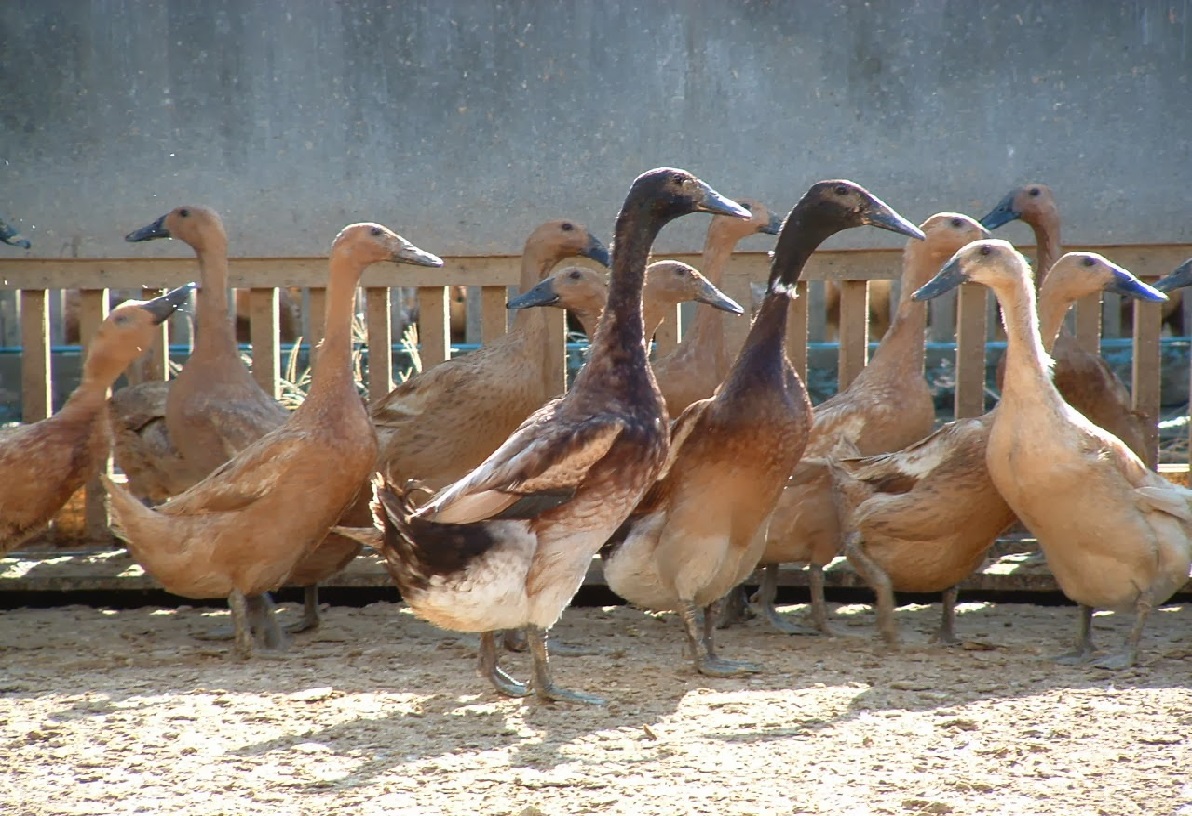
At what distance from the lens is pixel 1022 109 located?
25.5ft

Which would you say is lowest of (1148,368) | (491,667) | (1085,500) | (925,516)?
(491,667)

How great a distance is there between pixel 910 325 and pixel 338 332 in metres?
2.53

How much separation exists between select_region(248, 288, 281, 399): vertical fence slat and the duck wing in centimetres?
313

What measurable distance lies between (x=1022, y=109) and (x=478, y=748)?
5.14 metres

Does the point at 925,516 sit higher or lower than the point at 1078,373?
lower

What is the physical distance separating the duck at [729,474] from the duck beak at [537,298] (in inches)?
36.2

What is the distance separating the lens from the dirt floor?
3732 millimetres

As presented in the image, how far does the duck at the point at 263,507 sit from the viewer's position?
557 centimetres

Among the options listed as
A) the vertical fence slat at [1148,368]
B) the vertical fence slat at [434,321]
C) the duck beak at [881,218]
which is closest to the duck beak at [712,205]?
the duck beak at [881,218]

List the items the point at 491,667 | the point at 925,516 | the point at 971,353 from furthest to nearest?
the point at 971,353
the point at 925,516
the point at 491,667

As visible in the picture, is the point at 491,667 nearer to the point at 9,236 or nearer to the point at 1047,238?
the point at 9,236

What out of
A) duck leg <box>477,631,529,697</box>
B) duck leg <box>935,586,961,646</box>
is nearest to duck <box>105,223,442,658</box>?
duck leg <box>477,631,529,697</box>

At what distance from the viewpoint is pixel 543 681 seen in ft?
15.8

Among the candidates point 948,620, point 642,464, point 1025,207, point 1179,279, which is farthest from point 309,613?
point 1179,279
